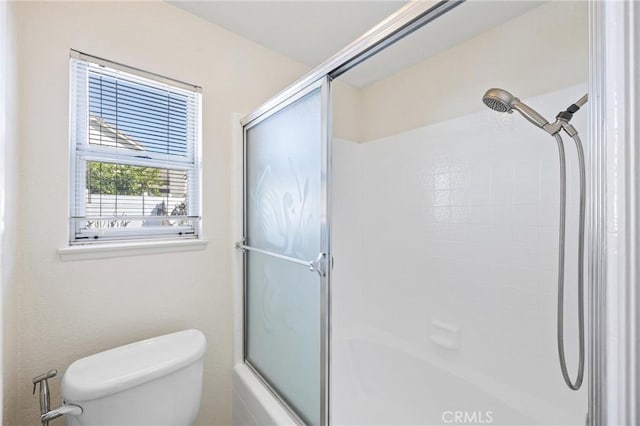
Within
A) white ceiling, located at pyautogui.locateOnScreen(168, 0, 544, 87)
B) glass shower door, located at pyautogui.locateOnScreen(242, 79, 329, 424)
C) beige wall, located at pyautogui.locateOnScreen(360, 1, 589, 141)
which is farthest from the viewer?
white ceiling, located at pyautogui.locateOnScreen(168, 0, 544, 87)

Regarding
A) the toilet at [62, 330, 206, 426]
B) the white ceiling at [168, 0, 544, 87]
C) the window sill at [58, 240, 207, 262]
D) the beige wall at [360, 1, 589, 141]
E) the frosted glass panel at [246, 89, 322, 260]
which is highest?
the white ceiling at [168, 0, 544, 87]

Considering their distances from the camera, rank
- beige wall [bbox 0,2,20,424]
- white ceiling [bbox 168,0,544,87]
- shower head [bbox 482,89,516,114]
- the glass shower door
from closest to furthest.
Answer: beige wall [bbox 0,2,20,424], the glass shower door, shower head [bbox 482,89,516,114], white ceiling [bbox 168,0,544,87]

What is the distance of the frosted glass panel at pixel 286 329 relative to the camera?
109 centimetres

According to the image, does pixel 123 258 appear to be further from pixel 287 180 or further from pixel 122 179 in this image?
pixel 287 180

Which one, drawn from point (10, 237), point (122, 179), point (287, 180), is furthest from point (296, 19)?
point (10, 237)

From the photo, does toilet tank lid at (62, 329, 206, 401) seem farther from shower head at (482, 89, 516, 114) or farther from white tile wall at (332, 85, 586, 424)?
shower head at (482, 89, 516, 114)

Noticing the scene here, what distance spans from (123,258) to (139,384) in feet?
1.75

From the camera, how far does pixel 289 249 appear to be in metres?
1.24

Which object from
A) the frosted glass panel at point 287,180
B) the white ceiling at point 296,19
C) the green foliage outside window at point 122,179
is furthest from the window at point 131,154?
the white ceiling at point 296,19

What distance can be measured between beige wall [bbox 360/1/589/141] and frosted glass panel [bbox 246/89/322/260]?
1.04 m

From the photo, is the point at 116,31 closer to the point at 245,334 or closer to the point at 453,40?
the point at 245,334

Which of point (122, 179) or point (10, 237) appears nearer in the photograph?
point (10, 237)

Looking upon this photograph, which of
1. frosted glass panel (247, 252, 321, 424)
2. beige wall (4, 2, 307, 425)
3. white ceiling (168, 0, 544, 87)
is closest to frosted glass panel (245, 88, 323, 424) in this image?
frosted glass panel (247, 252, 321, 424)

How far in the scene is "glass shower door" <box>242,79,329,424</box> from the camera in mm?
1045
